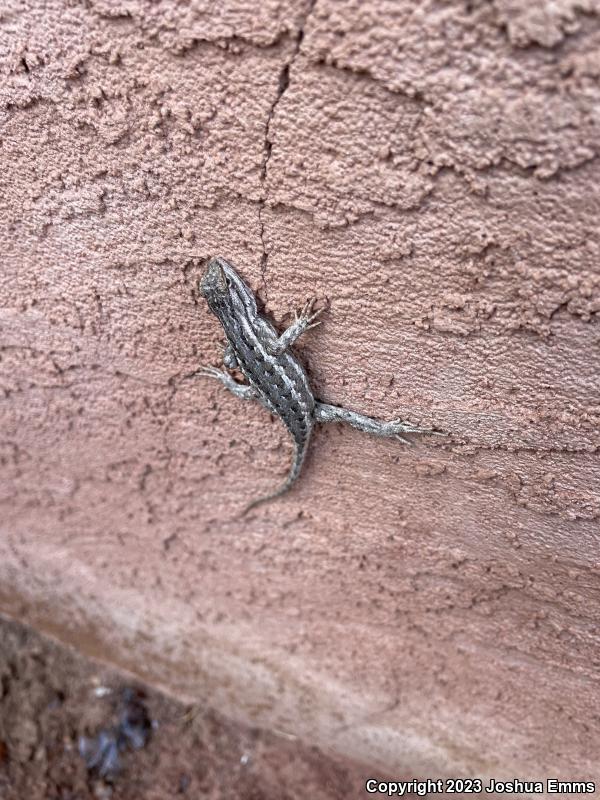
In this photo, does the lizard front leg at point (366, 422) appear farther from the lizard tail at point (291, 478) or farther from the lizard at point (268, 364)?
the lizard tail at point (291, 478)

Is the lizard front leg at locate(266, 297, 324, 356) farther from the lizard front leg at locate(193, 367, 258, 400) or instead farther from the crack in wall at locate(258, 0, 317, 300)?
the lizard front leg at locate(193, 367, 258, 400)

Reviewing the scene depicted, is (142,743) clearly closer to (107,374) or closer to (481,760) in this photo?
(481,760)

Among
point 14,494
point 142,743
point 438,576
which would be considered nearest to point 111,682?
point 142,743

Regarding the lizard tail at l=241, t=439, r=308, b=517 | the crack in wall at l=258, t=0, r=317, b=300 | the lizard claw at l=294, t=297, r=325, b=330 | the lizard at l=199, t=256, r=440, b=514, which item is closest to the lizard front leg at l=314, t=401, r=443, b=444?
the lizard at l=199, t=256, r=440, b=514

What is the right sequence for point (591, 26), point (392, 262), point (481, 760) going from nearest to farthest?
point (591, 26)
point (392, 262)
point (481, 760)

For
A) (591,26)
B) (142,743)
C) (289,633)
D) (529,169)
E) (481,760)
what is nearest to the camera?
(591,26)

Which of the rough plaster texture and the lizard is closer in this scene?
the rough plaster texture
